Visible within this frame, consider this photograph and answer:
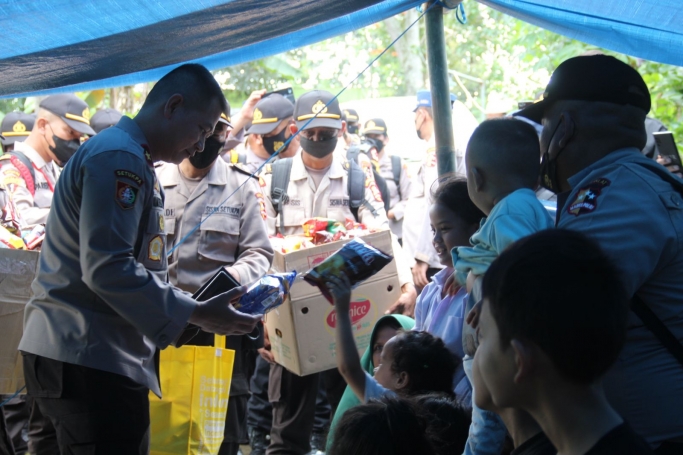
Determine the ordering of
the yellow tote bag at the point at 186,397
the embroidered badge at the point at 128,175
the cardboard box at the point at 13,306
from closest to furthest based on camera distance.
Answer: the embroidered badge at the point at 128,175 → the cardboard box at the point at 13,306 → the yellow tote bag at the point at 186,397

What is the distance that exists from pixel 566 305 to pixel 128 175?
70.5 inches

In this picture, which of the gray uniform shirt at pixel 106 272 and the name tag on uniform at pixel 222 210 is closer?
the gray uniform shirt at pixel 106 272

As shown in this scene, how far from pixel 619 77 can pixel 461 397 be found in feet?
5.19

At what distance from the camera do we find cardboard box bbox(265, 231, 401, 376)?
4.46 meters

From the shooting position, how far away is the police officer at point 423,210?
5.83m

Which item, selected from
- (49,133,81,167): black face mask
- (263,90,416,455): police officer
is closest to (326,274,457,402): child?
(263,90,416,455): police officer

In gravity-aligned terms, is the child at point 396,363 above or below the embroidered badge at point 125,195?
below

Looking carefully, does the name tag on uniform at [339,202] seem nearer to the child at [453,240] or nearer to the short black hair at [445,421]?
the child at [453,240]

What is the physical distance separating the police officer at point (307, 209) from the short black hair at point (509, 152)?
8.56ft

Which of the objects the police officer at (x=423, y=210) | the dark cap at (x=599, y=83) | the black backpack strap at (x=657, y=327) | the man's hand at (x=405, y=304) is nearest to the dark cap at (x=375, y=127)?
the police officer at (x=423, y=210)

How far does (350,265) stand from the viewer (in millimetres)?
3016

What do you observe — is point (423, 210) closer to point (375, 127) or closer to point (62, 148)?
point (62, 148)

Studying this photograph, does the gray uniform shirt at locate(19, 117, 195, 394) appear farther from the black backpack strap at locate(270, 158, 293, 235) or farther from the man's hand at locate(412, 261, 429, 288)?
the man's hand at locate(412, 261, 429, 288)

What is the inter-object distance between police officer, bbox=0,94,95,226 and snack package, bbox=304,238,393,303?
388cm
